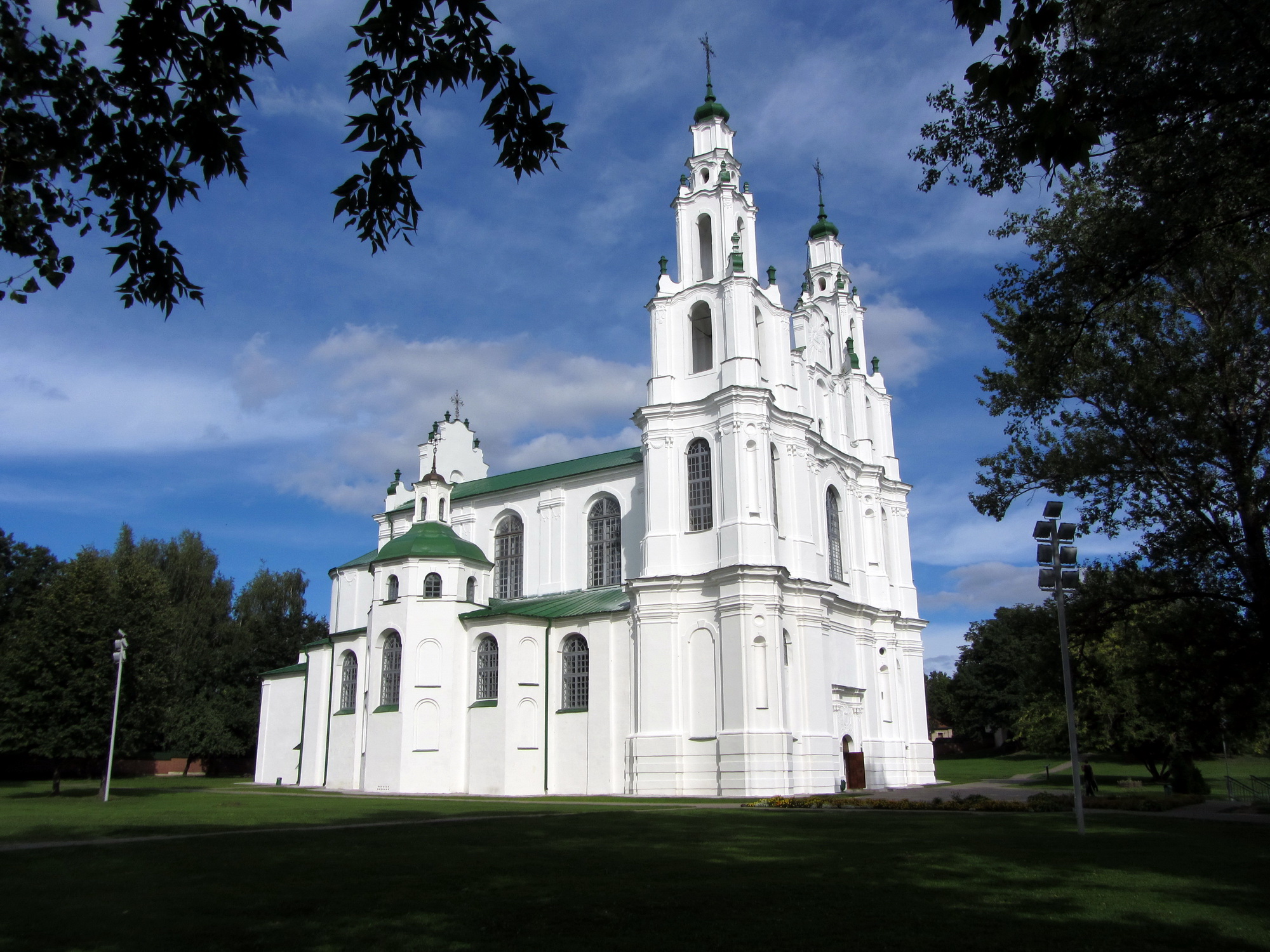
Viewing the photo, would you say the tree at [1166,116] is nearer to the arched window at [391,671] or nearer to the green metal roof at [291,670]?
the arched window at [391,671]

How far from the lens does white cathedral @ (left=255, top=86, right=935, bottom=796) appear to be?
114 ft

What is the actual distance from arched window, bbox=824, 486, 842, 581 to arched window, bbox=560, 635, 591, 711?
11.4m

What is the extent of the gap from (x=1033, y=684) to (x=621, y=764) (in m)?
14.8

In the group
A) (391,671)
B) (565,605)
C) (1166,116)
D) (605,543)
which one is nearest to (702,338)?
(605,543)

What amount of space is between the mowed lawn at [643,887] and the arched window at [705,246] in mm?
26120

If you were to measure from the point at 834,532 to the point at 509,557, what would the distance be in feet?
48.9

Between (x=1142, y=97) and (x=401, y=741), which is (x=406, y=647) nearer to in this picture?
(x=401, y=741)

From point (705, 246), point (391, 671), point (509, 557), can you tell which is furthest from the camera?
point (509, 557)

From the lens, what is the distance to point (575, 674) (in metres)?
37.7

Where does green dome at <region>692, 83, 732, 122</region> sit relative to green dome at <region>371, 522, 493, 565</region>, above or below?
above

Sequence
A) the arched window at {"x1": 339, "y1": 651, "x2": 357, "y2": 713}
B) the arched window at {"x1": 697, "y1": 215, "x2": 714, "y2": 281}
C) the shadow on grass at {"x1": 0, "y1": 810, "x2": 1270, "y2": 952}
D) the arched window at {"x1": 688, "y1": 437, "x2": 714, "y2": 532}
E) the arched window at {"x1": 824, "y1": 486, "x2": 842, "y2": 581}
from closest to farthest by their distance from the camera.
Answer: the shadow on grass at {"x1": 0, "y1": 810, "x2": 1270, "y2": 952}
the arched window at {"x1": 688, "y1": 437, "x2": 714, "y2": 532}
the arched window at {"x1": 697, "y1": 215, "x2": 714, "y2": 281}
the arched window at {"x1": 339, "y1": 651, "x2": 357, "y2": 713}
the arched window at {"x1": 824, "y1": 486, "x2": 842, "y2": 581}

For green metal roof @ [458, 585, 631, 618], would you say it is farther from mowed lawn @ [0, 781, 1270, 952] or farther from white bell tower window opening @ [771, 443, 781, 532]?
mowed lawn @ [0, 781, 1270, 952]

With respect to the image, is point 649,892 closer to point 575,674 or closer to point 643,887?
point 643,887

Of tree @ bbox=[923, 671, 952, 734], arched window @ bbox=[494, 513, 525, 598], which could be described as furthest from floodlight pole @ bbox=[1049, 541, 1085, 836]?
tree @ bbox=[923, 671, 952, 734]
